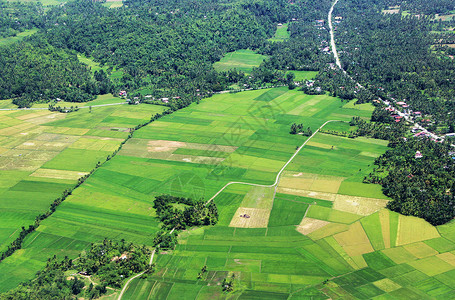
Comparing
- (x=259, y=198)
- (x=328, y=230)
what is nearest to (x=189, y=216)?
(x=259, y=198)

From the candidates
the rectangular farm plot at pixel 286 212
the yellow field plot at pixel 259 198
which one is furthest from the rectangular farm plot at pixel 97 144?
the rectangular farm plot at pixel 286 212

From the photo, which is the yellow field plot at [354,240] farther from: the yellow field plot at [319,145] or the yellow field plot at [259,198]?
the yellow field plot at [319,145]

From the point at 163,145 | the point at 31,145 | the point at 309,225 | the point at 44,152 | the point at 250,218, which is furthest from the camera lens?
the point at 31,145

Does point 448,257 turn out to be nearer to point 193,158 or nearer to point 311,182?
point 311,182

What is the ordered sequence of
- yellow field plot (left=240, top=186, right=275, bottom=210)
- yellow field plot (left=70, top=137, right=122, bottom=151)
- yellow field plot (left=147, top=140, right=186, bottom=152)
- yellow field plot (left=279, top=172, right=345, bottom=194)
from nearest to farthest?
1. yellow field plot (left=240, top=186, right=275, bottom=210)
2. yellow field plot (left=279, top=172, right=345, bottom=194)
3. yellow field plot (left=147, top=140, right=186, bottom=152)
4. yellow field plot (left=70, top=137, right=122, bottom=151)

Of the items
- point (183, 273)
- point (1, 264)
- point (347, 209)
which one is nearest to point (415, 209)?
point (347, 209)

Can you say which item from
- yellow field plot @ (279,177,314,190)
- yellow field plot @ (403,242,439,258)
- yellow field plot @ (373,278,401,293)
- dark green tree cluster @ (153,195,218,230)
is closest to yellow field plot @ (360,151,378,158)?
yellow field plot @ (279,177,314,190)

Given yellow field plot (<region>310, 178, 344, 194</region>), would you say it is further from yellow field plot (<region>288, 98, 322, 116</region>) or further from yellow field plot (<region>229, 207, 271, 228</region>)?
yellow field plot (<region>288, 98, 322, 116</region>)
